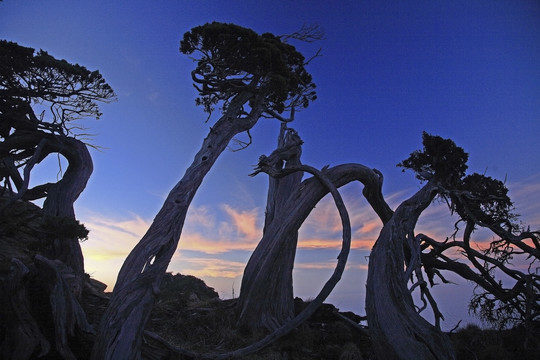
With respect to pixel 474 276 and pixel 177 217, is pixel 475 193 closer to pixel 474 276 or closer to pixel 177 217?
pixel 474 276

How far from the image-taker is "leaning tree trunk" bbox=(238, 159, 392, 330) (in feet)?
31.9

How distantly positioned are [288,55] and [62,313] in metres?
10.9

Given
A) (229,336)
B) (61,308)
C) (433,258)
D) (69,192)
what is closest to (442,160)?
(433,258)

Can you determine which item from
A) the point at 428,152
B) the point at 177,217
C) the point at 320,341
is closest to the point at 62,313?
the point at 177,217

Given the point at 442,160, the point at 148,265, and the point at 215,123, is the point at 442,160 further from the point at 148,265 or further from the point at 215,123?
the point at 148,265

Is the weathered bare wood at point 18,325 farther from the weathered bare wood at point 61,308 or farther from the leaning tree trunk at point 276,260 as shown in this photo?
the leaning tree trunk at point 276,260

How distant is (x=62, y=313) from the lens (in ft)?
17.7

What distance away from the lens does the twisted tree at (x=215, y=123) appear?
627cm

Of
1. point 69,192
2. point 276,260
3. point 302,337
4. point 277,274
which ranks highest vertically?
point 69,192

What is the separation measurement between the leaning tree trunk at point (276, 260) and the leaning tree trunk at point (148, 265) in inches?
90.1

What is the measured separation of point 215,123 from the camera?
10.3 m

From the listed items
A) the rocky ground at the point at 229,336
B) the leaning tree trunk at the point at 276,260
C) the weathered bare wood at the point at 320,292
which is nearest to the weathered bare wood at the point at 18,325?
the rocky ground at the point at 229,336

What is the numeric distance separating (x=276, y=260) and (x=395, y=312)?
13.7 ft

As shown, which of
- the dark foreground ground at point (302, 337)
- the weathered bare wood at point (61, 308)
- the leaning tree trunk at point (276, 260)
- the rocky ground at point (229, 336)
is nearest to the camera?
the weathered bare wood at point (61, 308)
